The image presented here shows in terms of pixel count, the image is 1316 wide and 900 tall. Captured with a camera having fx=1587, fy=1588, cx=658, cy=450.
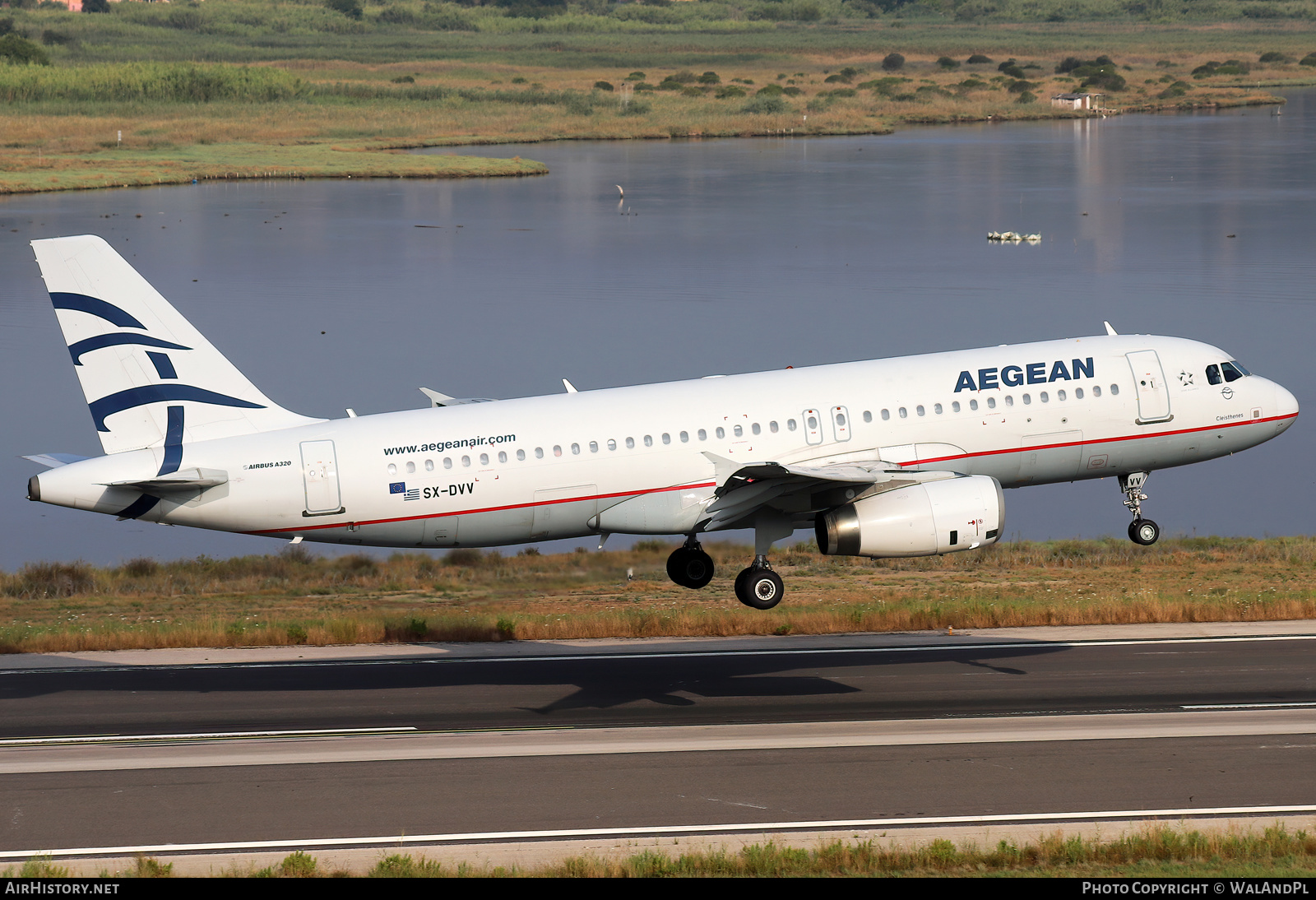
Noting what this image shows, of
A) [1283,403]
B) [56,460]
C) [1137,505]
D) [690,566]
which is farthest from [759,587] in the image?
[56,460]

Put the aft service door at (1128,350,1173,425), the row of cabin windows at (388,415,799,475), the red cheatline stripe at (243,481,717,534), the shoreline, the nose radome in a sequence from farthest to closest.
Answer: the shoreline
the nose radome
the aft service door at (1128,350,1173,425)
the row of cabin windows at (388,415,799,475)
the red cheatline stripe at (243,481,717,534)

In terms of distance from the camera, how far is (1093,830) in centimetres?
2711

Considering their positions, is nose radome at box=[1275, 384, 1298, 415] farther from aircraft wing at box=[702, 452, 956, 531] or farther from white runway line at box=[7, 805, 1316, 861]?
white runway line at box=[7, 805, 1316, 861]

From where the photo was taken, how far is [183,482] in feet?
123

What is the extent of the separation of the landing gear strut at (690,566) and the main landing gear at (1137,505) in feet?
38.0

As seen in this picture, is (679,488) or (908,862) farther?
(679,488)

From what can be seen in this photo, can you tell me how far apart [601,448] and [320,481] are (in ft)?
22.5

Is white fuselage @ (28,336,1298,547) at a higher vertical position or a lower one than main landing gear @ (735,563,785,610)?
higher

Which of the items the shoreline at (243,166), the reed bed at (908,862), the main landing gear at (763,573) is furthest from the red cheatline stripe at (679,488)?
the shoreline at (243,166)

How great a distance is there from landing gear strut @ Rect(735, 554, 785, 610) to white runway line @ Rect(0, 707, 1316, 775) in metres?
5.66

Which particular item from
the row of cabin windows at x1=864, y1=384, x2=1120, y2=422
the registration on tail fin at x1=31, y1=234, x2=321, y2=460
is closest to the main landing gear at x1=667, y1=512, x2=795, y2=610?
the row of cabin windows at x1=864, y1=384, x2=1120, y2=422

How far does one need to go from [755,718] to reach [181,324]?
17.3m

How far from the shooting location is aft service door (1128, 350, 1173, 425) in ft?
137

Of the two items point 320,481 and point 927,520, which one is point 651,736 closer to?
point 927,520
